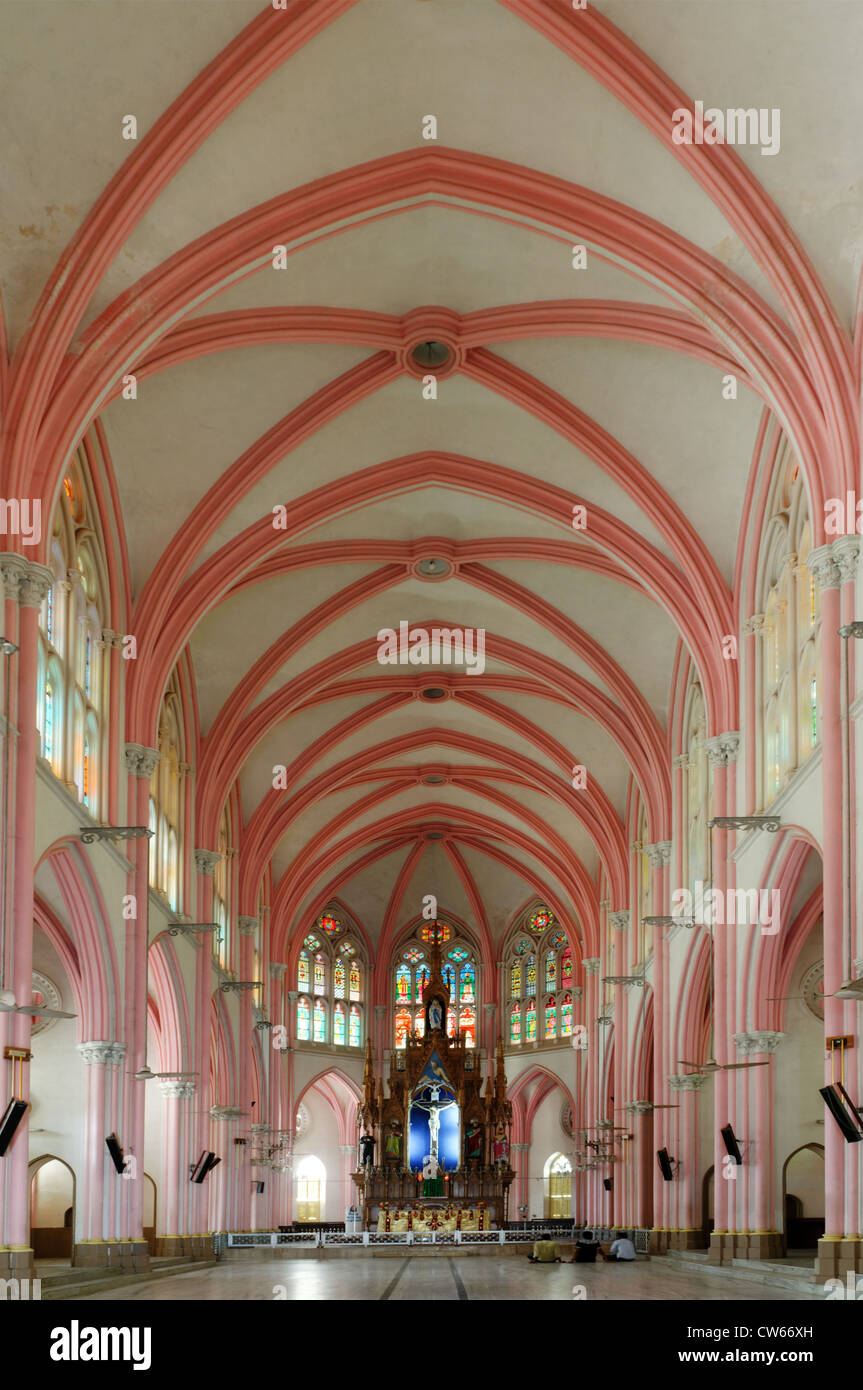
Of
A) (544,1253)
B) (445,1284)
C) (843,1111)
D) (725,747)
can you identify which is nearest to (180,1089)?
(544,1253)

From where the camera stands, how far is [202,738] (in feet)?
113

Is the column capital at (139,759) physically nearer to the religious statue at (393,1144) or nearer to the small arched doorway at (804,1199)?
the small arched doorway at (804,1199)

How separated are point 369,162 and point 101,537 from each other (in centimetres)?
833

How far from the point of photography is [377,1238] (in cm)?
3869

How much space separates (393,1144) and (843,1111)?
33.8 m

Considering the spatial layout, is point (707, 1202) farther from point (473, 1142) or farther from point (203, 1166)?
point (473, 1142)

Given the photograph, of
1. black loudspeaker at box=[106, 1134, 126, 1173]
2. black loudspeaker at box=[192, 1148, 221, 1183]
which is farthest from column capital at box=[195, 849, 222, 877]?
black loudspeaker at box=[106, 1134, 126, 1173]

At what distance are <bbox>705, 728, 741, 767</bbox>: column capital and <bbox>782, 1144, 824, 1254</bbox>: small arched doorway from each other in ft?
33.8

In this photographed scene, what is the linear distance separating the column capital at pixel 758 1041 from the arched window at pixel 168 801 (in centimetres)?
1157

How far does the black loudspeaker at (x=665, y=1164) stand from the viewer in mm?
31812

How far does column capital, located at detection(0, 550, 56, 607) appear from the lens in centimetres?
1909

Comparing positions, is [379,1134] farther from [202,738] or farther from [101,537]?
[101,537]
